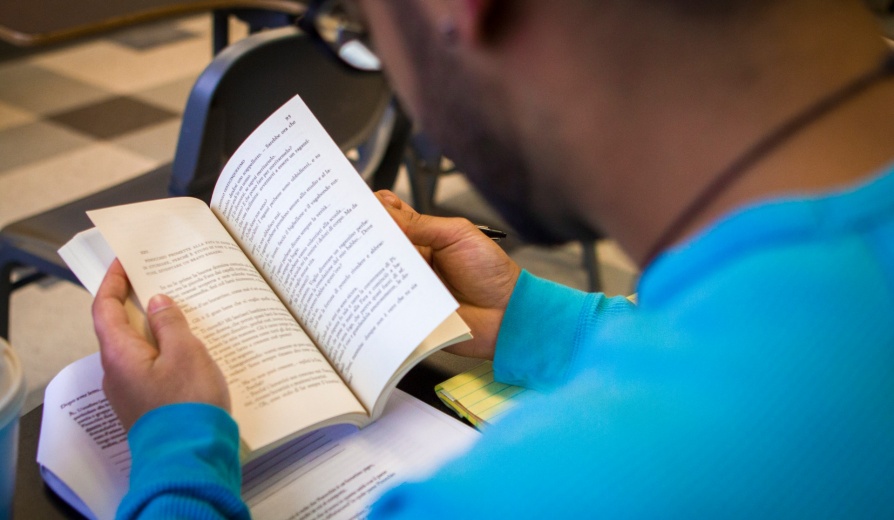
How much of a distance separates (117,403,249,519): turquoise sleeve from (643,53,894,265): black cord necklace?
374mm

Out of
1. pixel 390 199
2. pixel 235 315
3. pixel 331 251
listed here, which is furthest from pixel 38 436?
pixel 390 199

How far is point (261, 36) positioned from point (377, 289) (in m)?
0.80

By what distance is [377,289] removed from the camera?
70 centimetres

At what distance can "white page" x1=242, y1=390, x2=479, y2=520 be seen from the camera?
65 cm

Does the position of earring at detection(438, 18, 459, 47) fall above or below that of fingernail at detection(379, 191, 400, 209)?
above

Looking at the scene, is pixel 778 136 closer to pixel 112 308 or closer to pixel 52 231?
pixel 112 308

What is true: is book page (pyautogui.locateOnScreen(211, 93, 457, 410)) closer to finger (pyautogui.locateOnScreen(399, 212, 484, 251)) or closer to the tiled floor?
finger (pyautogui.locateOnScreen(399, 212, 484, 251))

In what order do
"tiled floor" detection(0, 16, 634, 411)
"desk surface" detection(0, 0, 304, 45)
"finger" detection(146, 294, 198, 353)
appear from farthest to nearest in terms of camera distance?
"tiled floor" detection(0, 16, 634, 411) < "desk surface" detection(0, 0, 304, 45) < "finger" detection(146, 294, 198, 353)

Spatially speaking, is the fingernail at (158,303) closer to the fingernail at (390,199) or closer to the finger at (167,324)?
the finger at (167,324)

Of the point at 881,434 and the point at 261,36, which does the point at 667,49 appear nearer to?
the point at 881,434

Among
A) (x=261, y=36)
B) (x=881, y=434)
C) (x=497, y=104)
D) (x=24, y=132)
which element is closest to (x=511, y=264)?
(x=497, y=104)

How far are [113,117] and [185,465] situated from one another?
3.05 metres

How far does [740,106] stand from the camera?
0.40 meters

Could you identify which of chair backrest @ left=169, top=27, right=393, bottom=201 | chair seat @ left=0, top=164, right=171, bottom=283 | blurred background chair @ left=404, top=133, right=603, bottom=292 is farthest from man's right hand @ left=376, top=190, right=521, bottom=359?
blurred background chair @ left=404, top=133, right=603, bottom=292
